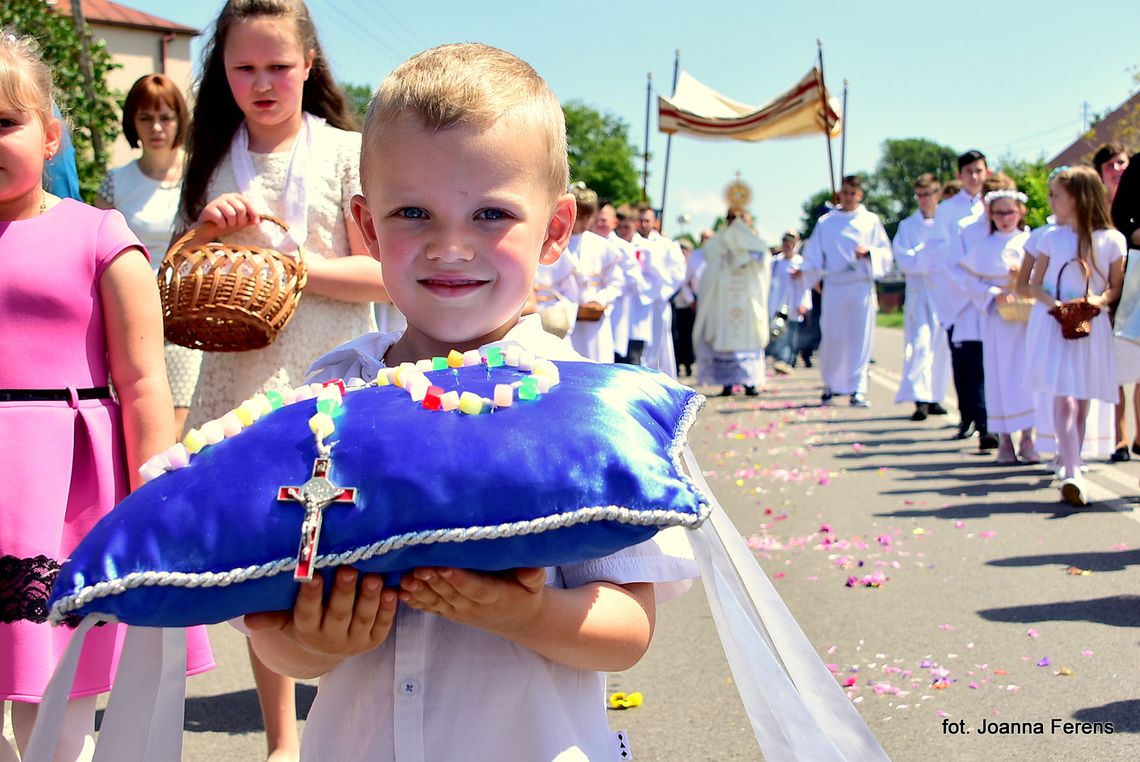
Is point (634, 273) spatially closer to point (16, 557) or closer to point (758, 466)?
point (758, 466)

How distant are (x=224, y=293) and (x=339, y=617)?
168cm

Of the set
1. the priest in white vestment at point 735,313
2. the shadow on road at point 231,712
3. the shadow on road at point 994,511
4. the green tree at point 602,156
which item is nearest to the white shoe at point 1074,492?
the shadow on road at point 994,511

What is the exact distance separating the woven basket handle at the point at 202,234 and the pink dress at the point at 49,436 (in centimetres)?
38

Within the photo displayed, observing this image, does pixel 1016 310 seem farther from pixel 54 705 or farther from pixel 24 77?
pixel 54 705

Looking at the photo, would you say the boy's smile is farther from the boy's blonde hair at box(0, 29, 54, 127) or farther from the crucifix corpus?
the boy's blonde hair at box(0, 29, 54, 127)

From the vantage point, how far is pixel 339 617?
1.60 m

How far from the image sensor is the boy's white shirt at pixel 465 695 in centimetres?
178

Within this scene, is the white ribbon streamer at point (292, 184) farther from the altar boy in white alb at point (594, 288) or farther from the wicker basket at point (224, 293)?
the altar boy in white alb at point (594, 288)

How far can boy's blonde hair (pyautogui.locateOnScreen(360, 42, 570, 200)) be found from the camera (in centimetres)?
179

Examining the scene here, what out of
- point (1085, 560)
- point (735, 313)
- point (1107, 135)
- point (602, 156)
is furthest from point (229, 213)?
point (602, 156)


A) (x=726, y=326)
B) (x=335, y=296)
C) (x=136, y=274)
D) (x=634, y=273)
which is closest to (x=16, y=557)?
(x=136, y=274)

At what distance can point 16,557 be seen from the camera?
2.68 meters

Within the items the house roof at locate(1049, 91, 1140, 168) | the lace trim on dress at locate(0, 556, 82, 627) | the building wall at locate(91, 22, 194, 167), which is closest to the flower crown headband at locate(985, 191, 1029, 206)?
the house roof at locate(1049, 91, 1140, 168)

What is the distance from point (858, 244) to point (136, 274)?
13.4 meters
